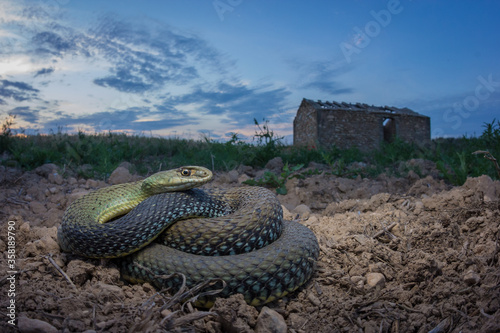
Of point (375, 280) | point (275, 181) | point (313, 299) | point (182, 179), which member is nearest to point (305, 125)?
point (275, 181)

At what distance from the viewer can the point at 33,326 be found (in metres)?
2.18

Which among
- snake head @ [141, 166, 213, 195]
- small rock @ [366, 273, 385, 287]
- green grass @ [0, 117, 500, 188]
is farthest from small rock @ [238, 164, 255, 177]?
small rock @ [366, 273, 385, 287]

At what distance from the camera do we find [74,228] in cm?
329

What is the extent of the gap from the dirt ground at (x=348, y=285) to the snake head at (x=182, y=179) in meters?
1.01

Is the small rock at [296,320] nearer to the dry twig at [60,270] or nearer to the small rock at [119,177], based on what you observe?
the dry twig at [60,270]

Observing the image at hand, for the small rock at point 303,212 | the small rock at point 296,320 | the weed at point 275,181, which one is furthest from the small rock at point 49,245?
the weed at point 275,181

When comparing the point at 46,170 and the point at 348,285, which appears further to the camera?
the point at 46,170

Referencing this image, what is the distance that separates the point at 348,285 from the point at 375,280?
10.3 inches

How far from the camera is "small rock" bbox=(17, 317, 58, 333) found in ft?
7.14

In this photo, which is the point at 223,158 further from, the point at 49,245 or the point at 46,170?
the point at 49,245

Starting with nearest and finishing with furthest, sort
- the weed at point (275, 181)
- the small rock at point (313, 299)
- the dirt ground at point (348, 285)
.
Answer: the dirt ground at point (348, 285) < the small rock at point (313, 299) < the weed at point (275, 181)

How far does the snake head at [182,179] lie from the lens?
3684 mm

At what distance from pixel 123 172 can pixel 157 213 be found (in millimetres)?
4700

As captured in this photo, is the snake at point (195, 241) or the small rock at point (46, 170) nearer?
the snake at point (195, 241)
